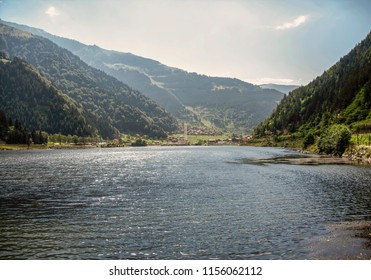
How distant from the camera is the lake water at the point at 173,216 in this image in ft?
95.0

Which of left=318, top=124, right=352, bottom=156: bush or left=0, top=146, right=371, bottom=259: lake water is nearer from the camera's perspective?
left=0, top=146, right=371, bottom=259: lake water

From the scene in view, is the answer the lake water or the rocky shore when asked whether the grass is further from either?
the lake water

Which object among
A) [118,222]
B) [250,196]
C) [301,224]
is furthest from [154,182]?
[301,224]

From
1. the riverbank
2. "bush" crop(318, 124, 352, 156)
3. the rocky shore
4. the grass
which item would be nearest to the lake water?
the riverbank

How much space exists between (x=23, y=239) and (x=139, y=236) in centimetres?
937

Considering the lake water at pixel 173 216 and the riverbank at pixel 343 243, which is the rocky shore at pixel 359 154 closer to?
the lake water at pixel 173 216

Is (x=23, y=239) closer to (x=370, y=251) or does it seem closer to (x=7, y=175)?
(x=370, y=251)

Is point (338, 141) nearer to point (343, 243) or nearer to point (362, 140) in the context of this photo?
point (362, 140)

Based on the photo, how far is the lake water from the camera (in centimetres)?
2895

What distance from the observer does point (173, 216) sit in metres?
41.3

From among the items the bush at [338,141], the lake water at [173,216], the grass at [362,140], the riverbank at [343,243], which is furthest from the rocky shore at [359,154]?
the riverbank at [343,243]

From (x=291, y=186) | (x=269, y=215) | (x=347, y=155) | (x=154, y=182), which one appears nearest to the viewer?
(x=269, y=215)

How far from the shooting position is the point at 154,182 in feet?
240

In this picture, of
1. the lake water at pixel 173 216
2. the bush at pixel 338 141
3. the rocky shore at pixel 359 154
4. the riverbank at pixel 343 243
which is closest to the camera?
the riverbank at pixel 343 243
